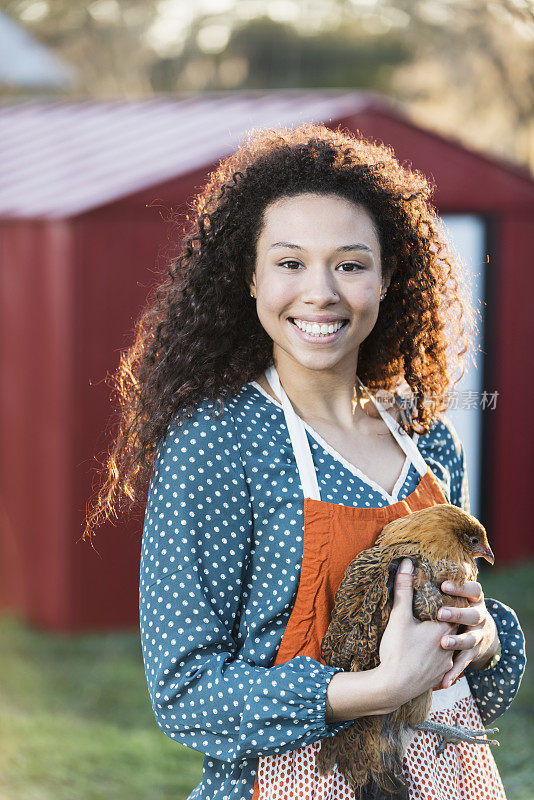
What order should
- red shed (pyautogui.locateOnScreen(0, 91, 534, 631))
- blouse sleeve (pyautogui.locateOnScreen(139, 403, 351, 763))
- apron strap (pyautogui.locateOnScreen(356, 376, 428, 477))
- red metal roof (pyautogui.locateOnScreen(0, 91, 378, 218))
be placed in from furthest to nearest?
Answer: red metal roof (pyautogui.locateOnScreen(0, 91, 378, 218)) → red shed (pyautogui.locateOnScreen(0, 91, 534, 631)) → apron strap (pyautogui.locateOnScreen(356, 376, 428, 477)) → blouse sleeve (pyautogui.locateOnScreen(139, 403, 351, 763))

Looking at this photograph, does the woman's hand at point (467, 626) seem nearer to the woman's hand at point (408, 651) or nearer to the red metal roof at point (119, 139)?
the woman's hand at point (408, 651)

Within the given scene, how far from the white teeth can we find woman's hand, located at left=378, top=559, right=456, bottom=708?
0.40 meters

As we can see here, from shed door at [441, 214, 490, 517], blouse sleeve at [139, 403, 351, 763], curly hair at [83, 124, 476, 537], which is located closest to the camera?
blouse sleeve at [139, 403, 351, 763]

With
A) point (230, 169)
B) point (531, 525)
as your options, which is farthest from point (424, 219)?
point (531, 525)

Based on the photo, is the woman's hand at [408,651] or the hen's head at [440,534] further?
the hen's head at [440,534]

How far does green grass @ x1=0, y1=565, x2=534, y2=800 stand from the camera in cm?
387

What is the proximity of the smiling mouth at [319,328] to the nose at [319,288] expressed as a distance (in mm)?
43

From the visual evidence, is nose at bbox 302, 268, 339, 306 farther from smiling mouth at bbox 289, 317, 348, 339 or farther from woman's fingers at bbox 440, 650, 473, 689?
woman's fingers at bbox 440, 650, 473, 689

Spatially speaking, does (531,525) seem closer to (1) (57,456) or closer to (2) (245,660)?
(1) (57,456)

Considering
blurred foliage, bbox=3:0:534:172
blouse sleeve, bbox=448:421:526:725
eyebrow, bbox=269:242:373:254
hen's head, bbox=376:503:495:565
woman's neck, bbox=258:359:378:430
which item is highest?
blurred foliage, bbox=3:0:534:172

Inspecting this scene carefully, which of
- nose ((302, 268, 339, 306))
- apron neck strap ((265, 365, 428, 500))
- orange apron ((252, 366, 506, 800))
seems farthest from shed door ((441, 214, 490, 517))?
nose ((302, 268, 339, 306))

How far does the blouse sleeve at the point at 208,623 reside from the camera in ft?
4.87

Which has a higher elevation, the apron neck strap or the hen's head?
the apron neck strap

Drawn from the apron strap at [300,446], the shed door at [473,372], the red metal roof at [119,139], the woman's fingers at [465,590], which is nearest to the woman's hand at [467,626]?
the woman's fingers at [465,590]
